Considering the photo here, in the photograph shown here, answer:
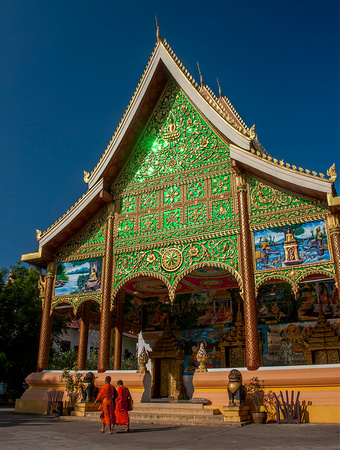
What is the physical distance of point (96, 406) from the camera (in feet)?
36.9

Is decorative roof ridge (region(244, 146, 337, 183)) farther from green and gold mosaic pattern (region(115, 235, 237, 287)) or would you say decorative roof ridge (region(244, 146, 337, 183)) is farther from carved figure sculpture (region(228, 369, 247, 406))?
carved figure sculpture (region(228, 369, 247, 406))

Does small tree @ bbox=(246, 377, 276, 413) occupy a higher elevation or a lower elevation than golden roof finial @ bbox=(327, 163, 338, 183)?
lower

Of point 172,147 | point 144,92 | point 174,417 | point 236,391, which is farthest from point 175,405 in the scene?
point 144,92

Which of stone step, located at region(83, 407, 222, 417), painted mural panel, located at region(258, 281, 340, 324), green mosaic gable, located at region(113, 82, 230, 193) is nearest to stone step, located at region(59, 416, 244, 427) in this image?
stone step, located at region(83, 407, 222, 417)

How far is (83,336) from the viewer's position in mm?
14836

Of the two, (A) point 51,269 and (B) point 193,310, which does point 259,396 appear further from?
(A) point 51,269

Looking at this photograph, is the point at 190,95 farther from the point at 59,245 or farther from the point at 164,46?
the point at 59,245

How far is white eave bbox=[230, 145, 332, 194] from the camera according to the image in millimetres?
10484

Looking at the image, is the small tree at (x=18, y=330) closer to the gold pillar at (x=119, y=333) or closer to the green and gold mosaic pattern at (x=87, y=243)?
the gold pillar at (x=119, y=333)

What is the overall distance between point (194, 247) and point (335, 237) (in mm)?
3812

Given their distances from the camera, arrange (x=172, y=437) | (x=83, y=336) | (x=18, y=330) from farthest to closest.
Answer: (x=18, y=330)
(x=83, y=336)
(x=172, y=437)

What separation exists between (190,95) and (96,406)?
31.4 feet

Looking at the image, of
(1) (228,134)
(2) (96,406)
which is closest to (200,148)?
(1) (228,134)

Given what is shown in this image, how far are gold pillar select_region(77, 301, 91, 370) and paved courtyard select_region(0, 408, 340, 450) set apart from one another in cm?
496
